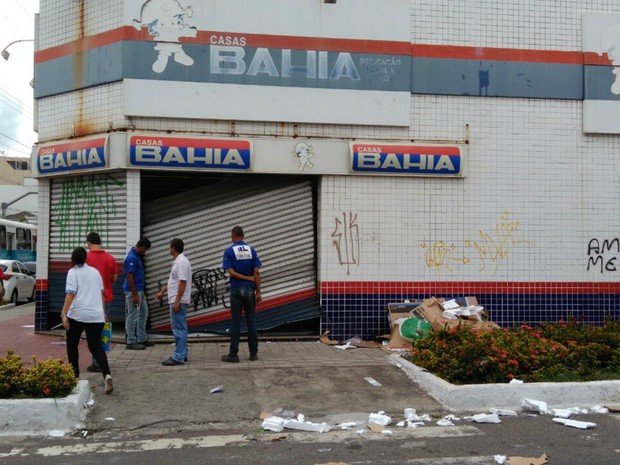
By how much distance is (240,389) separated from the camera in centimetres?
732

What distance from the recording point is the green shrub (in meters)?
6.25

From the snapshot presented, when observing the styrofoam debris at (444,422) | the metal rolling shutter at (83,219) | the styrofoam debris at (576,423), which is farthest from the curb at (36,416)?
the styrofoam debris at (576,423)

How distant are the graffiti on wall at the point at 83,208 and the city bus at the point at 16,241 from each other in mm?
16451

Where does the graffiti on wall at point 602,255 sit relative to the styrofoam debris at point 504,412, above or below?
above

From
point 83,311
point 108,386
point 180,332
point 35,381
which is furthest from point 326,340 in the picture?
point 35,381

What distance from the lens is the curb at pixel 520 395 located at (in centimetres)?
692

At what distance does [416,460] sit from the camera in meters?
5.30

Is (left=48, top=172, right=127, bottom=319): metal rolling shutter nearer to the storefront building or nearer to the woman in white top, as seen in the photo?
the storefront building

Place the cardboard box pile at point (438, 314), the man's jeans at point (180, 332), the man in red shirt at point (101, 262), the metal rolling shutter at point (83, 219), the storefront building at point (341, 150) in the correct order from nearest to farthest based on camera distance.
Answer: the man in red shirt at point (101, 262) → the man's jeans at point (180, 332) → the cardboard box pile at point (438, 314) → the storefront building at point (341, 150) → the metal rolling shutter at point (83, 219)

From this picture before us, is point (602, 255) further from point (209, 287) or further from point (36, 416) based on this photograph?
point (36, 416)

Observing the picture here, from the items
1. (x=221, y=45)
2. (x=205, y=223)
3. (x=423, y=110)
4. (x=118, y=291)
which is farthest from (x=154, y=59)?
(x=423, y=110)

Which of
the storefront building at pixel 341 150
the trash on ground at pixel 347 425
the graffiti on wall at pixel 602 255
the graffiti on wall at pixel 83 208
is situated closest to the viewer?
the trash on ground at pixel 347 425

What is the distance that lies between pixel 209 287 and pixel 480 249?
15.2ft

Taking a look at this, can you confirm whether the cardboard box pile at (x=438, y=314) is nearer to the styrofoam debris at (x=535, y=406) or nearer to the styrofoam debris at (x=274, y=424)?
the styrofoam debris at (x=535, y=406)
